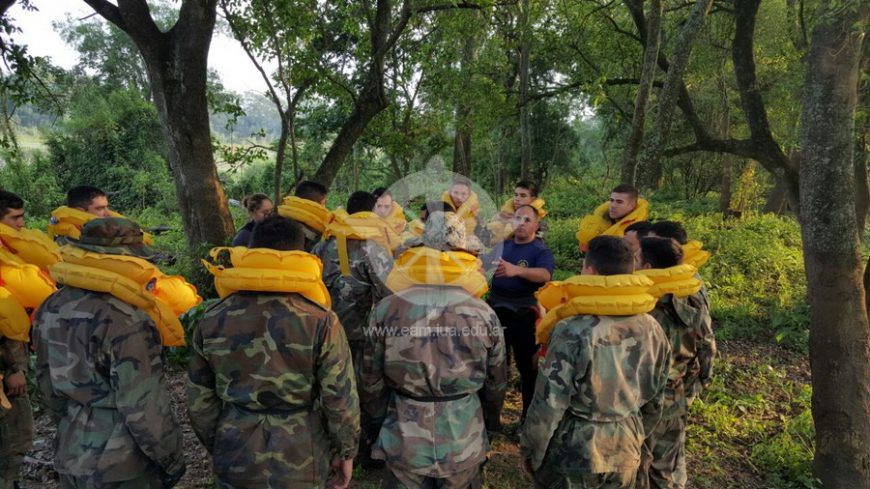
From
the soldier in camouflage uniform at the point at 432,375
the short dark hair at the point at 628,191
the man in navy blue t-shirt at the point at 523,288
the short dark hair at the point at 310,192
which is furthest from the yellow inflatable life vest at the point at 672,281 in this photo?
the short dark hair at the point at 310,192

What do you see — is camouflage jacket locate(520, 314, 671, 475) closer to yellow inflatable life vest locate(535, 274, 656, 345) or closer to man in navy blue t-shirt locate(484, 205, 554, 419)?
yellow inflatable life vest locate(535, 274, 656, 345)

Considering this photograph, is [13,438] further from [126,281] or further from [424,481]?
[424,481]

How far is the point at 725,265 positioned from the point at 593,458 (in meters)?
8.71

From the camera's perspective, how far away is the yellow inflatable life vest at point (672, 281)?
9.29 feet

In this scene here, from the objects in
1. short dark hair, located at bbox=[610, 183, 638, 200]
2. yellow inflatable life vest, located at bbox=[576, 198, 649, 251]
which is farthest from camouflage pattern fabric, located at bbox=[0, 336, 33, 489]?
short dark hair, located at bbox=[610, 183, 638, 200]

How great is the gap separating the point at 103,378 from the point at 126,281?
48 centimetres

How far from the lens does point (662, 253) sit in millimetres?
2965

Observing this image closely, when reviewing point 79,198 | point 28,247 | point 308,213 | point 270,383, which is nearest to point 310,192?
point 308,213

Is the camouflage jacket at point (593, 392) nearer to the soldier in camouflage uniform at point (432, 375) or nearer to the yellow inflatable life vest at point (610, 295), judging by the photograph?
the yellow inflatable life vest at point (610, 295)

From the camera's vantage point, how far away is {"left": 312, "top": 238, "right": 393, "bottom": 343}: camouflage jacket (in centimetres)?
382

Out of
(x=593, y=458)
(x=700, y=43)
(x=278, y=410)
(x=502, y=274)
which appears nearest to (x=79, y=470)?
(x=278, y=410)

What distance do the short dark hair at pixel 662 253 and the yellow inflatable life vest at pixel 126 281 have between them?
2.71m

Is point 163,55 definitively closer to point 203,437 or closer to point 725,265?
point 203,437

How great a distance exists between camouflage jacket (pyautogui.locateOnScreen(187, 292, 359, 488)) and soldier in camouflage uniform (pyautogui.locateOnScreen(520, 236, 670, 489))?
102 centimetres
